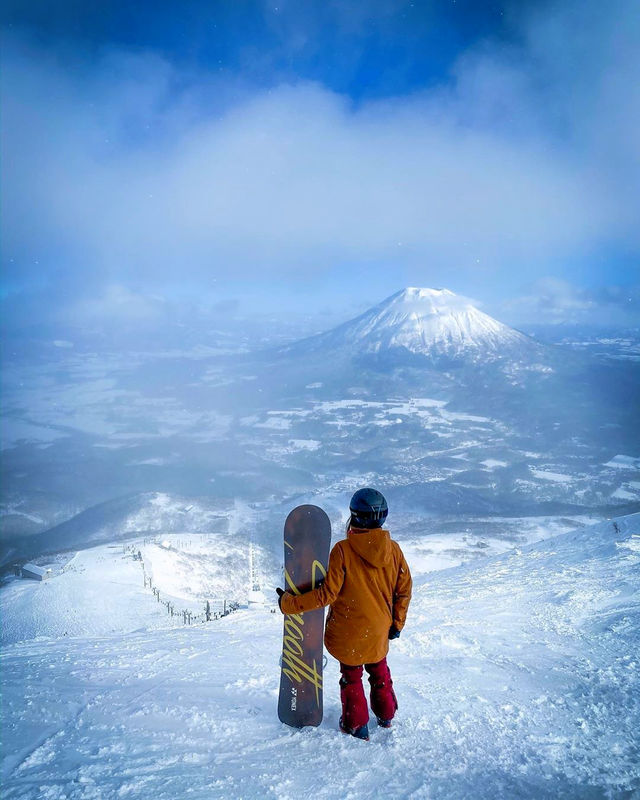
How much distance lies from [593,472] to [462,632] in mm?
131236

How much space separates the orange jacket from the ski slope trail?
0.84 m

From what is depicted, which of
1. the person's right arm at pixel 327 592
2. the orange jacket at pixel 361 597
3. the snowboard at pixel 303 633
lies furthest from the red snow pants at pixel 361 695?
the person's right arm at pixel 327 592

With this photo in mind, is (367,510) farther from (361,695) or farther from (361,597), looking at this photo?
(361,695)

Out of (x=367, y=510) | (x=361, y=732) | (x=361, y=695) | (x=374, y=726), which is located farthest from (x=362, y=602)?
(x=374, y=726)

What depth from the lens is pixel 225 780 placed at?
3.18m

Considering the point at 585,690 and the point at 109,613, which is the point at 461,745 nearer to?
the point at 585,690

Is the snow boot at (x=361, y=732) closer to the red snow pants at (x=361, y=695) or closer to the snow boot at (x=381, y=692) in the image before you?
the red snow pants at (x=361, y=695)

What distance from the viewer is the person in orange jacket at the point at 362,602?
11.0ft

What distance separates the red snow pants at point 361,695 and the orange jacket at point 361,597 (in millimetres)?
147

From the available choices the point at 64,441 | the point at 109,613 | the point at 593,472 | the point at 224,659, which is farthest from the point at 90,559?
the point at 64,441

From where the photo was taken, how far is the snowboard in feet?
12.1

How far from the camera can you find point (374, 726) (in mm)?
3779

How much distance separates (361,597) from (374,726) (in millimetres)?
1452

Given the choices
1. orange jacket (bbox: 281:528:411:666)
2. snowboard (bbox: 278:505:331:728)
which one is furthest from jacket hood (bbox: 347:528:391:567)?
snowboard (bbox: 278:505:331:728)
